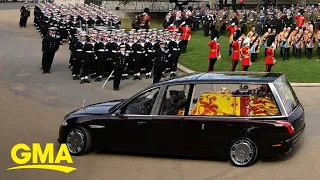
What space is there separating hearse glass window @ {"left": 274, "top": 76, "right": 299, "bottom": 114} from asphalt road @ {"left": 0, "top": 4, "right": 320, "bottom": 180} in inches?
37.2

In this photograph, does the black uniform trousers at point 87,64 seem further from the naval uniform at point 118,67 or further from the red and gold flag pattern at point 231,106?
the red and gold flag pattern at point 231,106

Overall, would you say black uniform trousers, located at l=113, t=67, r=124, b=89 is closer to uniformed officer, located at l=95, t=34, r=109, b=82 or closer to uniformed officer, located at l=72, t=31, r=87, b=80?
uniformed officer, located at l=95, t=34, r=109, b=82

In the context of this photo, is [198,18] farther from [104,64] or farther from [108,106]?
[108,106]

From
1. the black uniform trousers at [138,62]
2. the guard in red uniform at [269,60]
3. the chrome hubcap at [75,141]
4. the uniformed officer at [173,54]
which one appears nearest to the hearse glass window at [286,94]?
the chrome hubcap at [75,141]

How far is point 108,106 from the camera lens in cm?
1128

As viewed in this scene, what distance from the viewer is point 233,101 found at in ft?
33.1

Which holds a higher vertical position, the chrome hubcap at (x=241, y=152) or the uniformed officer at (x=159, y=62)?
the uniformed officer at (x=159, y=62)

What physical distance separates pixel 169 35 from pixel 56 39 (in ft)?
14.2

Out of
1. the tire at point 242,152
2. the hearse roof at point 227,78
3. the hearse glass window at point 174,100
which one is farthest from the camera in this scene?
the hearse glass window at point 174,100

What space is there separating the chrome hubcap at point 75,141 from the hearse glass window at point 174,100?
1.66m

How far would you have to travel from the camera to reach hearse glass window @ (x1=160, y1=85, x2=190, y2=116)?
1023 centimetres

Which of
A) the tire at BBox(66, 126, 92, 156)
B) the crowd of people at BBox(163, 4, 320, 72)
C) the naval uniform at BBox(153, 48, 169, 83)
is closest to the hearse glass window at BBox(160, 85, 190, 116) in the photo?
the tire at BBox(66, 126, 92, 156)

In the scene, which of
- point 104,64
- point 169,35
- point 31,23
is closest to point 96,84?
point 104,64

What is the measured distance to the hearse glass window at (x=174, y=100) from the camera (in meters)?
10.2
